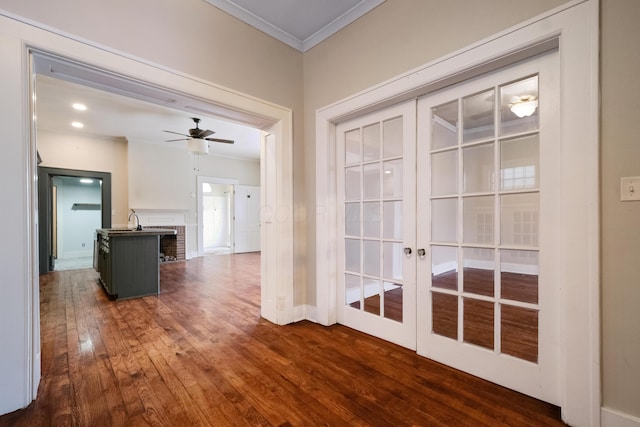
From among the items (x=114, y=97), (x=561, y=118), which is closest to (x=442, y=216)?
(x=561, y=118)

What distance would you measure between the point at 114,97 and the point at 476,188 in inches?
205

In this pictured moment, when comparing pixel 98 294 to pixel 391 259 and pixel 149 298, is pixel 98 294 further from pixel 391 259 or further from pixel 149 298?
pixel 391 259

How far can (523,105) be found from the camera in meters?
1.73

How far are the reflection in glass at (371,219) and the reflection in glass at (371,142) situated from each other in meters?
0.44

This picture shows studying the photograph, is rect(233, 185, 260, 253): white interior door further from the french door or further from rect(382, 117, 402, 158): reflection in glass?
rect(382, 117, 402, 158): reflection in glass

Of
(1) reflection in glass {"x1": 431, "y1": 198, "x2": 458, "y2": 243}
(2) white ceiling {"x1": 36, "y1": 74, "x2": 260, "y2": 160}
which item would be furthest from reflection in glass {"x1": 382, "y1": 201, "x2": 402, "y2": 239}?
(2) white ceiling {"x1": 36, "y1": 74, "x2": 260, "y2": 160}

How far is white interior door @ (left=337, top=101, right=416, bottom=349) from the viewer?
223 cm

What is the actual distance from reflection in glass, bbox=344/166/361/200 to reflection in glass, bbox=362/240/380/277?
466 millimetres

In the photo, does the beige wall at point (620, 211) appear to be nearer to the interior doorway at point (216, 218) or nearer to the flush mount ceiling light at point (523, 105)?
the flush mount ceiling light at point (523, 105)

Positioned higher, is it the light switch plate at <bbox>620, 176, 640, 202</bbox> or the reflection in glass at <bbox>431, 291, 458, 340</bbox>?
the light switch plate at <bbox>620, 176, 640, 202</bbox>

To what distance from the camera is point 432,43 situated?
6.52 feet

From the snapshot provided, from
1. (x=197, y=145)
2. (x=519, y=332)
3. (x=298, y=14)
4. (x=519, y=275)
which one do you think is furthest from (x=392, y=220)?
(x=197, y=145)

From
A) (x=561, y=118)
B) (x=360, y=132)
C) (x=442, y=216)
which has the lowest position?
(x=442, y=216)

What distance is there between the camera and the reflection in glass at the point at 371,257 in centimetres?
250
